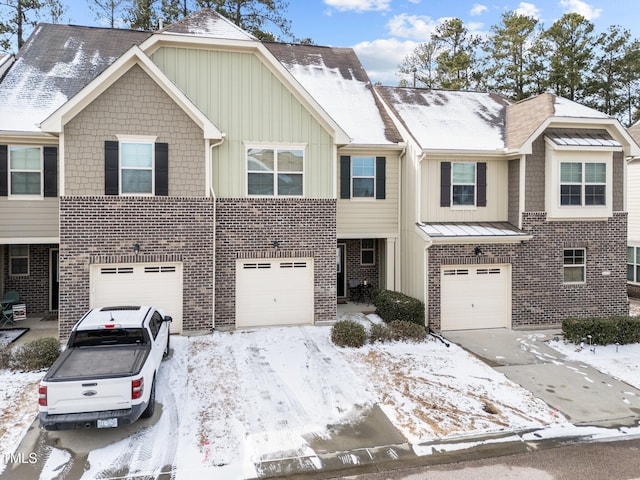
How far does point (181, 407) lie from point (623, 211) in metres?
14.9

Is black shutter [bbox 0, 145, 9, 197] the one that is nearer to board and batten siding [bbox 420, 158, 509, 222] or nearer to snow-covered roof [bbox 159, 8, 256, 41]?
snow-covered roof [bbox 159, 8, 256, 41]

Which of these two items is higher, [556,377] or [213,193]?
[213,193]

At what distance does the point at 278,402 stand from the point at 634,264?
743 inches

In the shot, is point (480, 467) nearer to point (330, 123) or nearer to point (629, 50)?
point (330, 123)

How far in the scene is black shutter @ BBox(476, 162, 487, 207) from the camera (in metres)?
14.6

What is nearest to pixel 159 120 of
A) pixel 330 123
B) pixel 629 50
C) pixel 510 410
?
pixel 330 123

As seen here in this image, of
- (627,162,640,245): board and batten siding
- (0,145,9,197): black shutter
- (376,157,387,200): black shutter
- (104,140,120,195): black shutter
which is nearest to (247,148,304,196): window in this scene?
(376,157,387,200): black shutter

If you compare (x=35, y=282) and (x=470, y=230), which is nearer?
(x=470, y=230)

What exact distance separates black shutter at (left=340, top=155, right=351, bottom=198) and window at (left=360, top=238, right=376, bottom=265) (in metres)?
2.70

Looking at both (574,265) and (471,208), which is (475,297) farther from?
(574,265)

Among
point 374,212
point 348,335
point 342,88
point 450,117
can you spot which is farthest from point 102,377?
point 342,88

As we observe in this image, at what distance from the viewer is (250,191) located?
12930 mm

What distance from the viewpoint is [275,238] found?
13.0 m

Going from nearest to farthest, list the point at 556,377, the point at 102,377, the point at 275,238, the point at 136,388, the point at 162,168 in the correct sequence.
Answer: the point at 102,377, the point at 136,388, the point at 556,377, the point at 162,168, the point at 275,238
